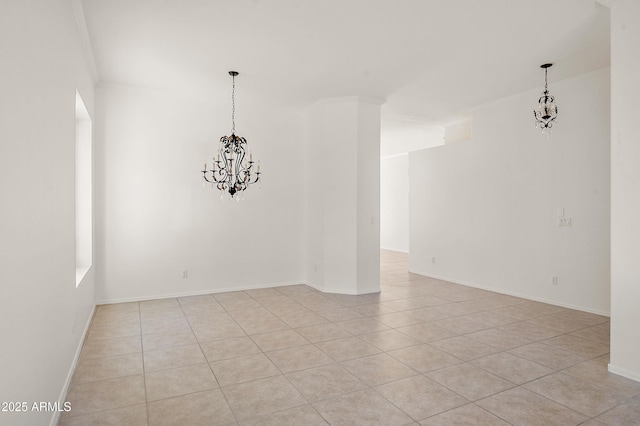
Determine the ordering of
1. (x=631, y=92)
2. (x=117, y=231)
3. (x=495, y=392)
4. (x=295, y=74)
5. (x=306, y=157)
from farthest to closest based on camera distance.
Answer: (x=306, y=157)
(x=117, y=231)
(x=295, y=74)
(x=631, y=92)
(x=495, y=392)

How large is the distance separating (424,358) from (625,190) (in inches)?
83.9

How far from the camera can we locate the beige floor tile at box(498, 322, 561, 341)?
3.97 metres

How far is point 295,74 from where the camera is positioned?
478cm

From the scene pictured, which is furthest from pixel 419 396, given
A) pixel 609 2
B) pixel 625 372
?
pixel 609 2

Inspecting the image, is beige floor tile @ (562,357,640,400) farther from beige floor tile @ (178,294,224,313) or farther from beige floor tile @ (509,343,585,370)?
beige floor tile @ (178,294,224,313)

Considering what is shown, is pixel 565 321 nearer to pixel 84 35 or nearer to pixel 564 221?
pixel 564 221

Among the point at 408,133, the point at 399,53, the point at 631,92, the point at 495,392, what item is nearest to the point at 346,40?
the point at 399,53

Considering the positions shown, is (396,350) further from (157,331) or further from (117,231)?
(117,231)

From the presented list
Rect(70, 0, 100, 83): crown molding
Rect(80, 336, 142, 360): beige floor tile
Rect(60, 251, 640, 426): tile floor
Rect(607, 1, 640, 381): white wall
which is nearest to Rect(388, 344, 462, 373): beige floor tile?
Rect(60, 251, 640, 426): tile floor

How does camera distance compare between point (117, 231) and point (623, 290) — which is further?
point (117, 231)

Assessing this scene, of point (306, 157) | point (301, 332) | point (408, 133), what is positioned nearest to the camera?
point (301, 332)

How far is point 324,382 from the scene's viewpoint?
2.96 m

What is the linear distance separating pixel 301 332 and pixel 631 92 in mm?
3643

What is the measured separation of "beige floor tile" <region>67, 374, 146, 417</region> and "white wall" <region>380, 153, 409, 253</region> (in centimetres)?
919
